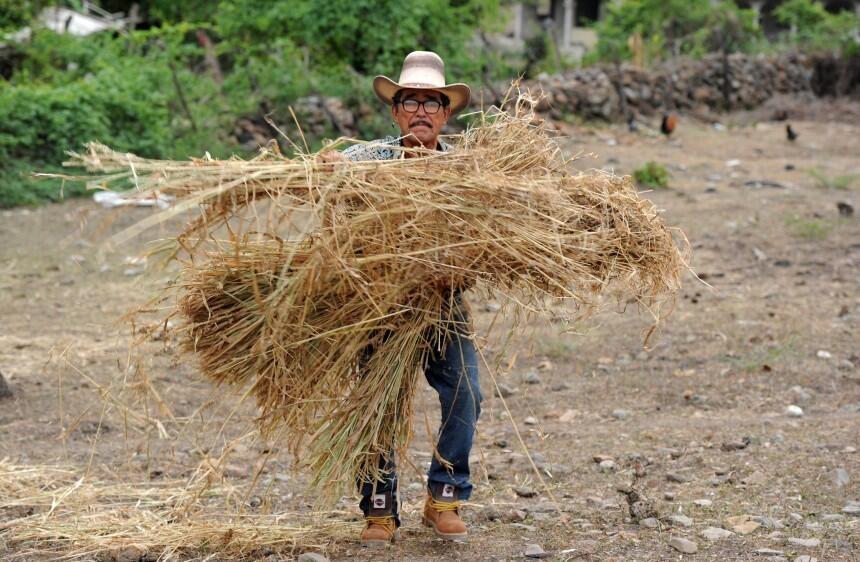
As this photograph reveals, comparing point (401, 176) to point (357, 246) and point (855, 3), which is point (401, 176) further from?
point (855, 3)

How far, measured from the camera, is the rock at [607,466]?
4.54 metres

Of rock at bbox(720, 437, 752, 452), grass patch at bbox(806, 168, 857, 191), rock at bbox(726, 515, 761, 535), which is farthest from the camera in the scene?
grass patch at bbox(806, 168, 857, 191)

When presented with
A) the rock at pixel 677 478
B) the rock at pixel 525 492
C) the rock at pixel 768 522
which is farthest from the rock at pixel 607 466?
the rock at pixel 768 522

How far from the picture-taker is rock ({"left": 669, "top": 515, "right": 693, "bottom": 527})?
3826 millimetres

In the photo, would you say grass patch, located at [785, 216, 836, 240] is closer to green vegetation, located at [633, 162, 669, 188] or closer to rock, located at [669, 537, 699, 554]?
green vegetation, located at [633, 162, 669, 188]

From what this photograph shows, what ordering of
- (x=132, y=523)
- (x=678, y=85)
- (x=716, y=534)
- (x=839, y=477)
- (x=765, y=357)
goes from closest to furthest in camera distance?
(x=716, y=534)
(x=132, y=523)
(x=839, y=477)
(x=765, y=357)
(x=678, y=85)

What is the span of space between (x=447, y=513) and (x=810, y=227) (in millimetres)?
6369

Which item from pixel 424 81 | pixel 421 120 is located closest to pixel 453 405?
pixel 421 120

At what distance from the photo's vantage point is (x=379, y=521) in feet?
11.6

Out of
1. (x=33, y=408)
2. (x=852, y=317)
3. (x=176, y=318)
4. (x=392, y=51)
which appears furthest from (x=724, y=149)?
(x=176, y=318)

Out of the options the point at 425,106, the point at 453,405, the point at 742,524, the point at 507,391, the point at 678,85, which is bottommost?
the point at 507,391

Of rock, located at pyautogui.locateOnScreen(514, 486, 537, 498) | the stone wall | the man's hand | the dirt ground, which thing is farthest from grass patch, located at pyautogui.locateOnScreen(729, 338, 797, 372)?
the stone wall

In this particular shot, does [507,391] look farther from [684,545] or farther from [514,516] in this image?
[684,545]

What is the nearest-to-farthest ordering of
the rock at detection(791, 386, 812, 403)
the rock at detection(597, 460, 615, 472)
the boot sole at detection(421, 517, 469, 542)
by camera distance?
the boot sole at detection(421, 517, 469, 542)
the rock at detection(597, 460, 615, 472)
the rock at detection(791, 386, 812, 403)
